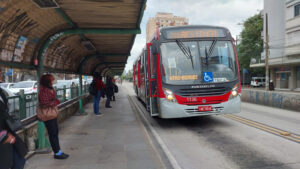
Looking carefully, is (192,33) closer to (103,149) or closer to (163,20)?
(103,149)

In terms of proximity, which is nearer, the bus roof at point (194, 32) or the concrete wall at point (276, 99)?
the bus roof at point (194, 32)

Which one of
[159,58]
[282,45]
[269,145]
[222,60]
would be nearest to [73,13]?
[159,58]

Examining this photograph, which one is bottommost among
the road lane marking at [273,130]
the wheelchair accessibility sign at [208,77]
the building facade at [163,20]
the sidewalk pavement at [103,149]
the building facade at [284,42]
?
the sidewalk pavement at [103,149]

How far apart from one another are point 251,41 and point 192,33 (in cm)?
4074

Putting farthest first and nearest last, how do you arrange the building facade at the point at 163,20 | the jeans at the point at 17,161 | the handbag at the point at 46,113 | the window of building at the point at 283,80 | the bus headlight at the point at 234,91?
1. the building facade at the point at 163,20
2. the window of building at the point at 283,80
3. the bus headlight at the point at 234,91
4. the handbag at the point at 46,113
5. the jeans at the point at 17,161

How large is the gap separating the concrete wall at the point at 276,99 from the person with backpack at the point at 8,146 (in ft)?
41.1

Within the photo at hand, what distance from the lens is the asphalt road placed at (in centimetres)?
483

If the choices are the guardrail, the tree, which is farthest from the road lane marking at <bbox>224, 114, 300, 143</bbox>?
the tree

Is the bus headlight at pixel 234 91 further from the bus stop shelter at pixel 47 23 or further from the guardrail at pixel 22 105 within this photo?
the guardrail at pixel 22 105

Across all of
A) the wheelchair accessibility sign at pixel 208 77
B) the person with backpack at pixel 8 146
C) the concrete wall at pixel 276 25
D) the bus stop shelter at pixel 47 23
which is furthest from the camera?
the concrete wall at pixel 276 25

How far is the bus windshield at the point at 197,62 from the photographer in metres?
7.68

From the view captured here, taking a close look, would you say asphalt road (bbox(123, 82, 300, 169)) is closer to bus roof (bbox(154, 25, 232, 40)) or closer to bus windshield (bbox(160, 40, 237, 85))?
bus windshield (bbox(160, 40, 237, 85))

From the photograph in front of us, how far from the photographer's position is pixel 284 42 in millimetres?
31188

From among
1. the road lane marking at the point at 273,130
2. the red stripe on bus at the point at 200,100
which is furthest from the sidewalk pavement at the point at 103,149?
the road lane marking at the point at 273,130
